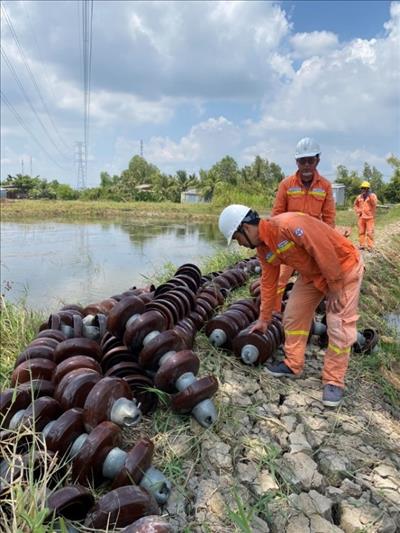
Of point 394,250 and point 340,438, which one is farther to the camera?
point 394,250

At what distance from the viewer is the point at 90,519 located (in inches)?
93.2

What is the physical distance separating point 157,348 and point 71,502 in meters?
1.20

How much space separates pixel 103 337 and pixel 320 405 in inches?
71.9

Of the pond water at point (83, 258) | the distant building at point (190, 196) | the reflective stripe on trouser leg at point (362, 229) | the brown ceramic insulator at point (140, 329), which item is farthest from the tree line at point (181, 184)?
the brown ceramic insulator at point (140, 329)

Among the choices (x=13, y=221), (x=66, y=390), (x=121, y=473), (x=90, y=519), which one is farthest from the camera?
(x=13, y=221)

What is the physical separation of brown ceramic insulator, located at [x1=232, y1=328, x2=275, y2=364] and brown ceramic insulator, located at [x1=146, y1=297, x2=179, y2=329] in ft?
1.86

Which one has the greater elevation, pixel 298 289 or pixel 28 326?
pixel 298 289

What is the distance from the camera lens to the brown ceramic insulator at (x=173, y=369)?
10.3 ft

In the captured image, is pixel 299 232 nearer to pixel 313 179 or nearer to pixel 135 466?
pixel 313 179

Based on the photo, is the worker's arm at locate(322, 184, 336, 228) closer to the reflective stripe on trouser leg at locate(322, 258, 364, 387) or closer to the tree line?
the reflective stripe on trouser leg at locate(322, 258, 364, 387)

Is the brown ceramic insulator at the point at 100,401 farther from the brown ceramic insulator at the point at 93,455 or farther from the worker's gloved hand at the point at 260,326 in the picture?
the worker's gloved hand at the point at 260,326

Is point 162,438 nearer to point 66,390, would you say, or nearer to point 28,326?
point 66,390

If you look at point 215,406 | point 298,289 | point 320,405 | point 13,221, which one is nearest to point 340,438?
point 320,405

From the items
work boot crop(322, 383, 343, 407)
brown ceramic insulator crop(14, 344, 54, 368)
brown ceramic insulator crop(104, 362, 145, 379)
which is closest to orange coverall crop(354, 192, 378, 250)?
work boot crop(322, 383, 343, 407)
